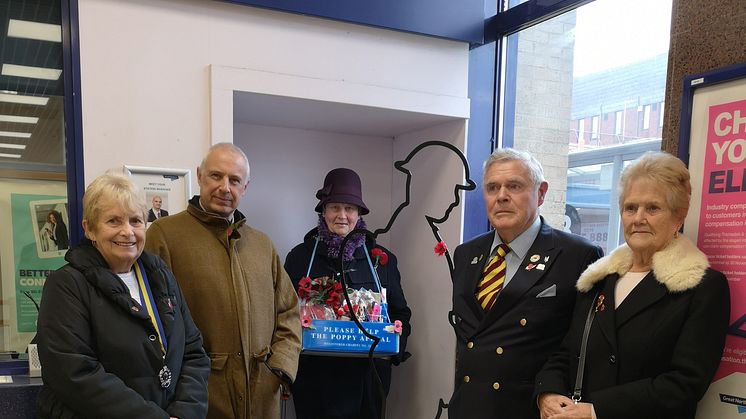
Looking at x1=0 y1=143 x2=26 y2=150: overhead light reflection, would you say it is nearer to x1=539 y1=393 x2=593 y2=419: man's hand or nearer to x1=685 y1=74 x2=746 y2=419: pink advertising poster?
x1=539 y1=393 x2=593 y2=419: man's hand

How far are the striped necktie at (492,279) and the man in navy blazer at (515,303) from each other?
15 mm

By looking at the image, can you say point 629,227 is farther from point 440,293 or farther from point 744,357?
point 440,293

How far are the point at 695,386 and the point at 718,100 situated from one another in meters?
0.91

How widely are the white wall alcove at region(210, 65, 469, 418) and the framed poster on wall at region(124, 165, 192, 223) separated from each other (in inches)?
21.2

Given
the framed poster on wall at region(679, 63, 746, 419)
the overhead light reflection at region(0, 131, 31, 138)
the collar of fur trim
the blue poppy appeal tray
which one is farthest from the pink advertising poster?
the overhead light reflection at region(0, 131, 31, 138)

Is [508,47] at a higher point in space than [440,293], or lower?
higher

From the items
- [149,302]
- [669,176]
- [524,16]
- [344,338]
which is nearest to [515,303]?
[669,176]

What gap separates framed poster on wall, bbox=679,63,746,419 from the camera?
173cm

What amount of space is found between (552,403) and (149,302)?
1.27m

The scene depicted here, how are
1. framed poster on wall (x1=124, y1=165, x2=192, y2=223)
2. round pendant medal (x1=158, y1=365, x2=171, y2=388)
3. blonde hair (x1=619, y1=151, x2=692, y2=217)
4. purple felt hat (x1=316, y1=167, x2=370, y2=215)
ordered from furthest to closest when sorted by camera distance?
purple felt hat (x1=316, y1=167, x2=370, y2=215) < framed poster on wall (x1=124, y1=165, x2=192, y2=223) < round pendant medal (x1=158, y1=365, x2=171, y2=388) < blonde hair (x1=619, y1=151, x2=692, y2=217)

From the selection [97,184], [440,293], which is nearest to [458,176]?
[440,293]

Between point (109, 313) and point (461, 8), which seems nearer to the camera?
point (109, 313)

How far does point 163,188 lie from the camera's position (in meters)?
2.50

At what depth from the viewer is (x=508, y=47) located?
126 inches
